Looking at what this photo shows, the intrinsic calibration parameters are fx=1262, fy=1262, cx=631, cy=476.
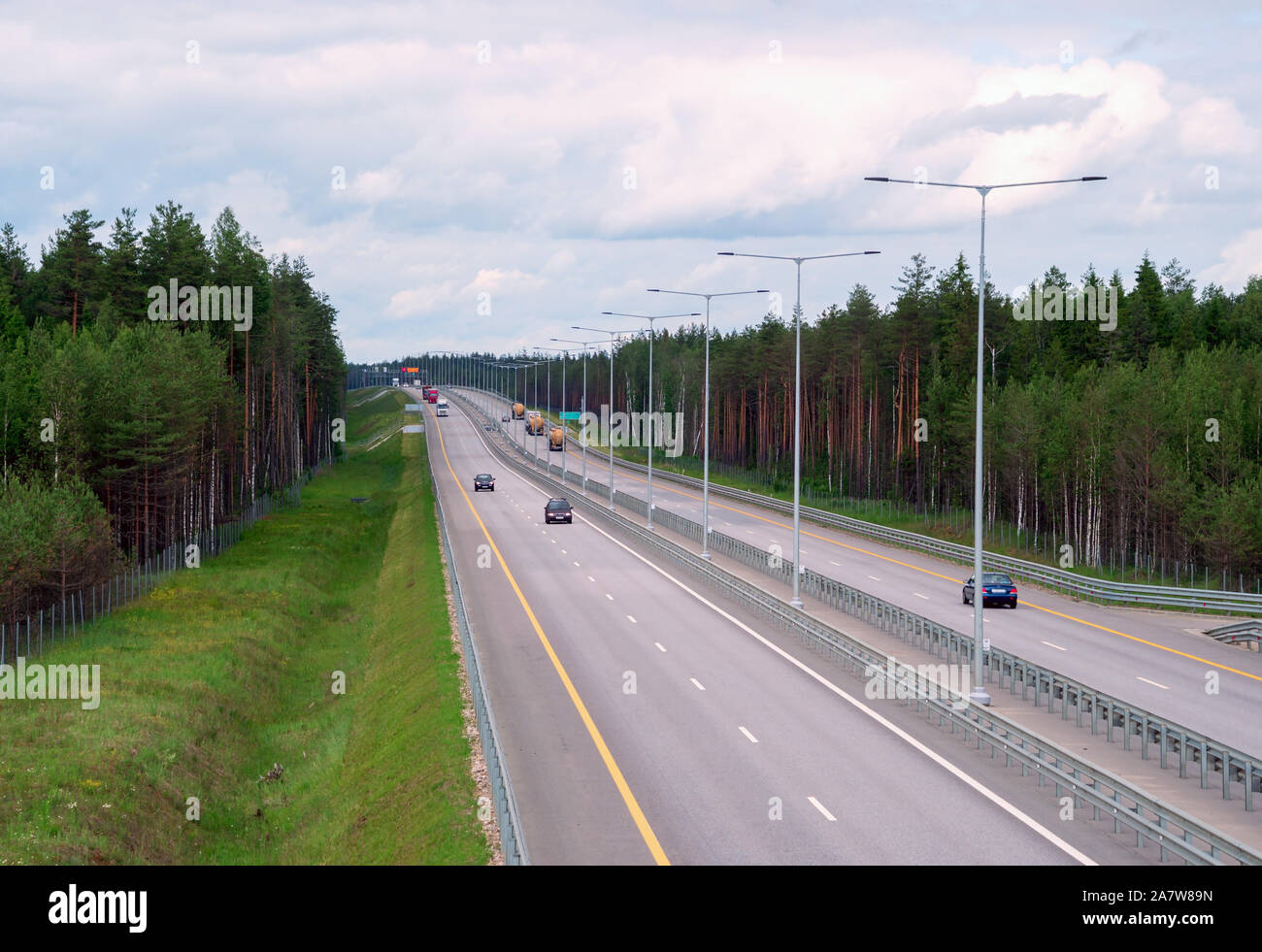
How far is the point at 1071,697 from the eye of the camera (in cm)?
2655

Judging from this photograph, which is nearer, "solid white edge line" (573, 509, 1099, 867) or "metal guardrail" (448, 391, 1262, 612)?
"solid white edge line" (573, 509, 1099, 867)

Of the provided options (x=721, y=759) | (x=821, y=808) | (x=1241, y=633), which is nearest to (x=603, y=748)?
(x=721, y=759)

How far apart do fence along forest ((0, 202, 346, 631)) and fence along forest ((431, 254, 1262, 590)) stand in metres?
44.6

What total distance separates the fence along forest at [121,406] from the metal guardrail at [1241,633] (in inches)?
1431

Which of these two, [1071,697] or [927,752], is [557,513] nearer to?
[1071,697]

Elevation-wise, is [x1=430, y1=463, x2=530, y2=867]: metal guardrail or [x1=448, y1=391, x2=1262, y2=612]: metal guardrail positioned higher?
[x1=430, y1=463, x2=530, y2=867]: metal guardrail

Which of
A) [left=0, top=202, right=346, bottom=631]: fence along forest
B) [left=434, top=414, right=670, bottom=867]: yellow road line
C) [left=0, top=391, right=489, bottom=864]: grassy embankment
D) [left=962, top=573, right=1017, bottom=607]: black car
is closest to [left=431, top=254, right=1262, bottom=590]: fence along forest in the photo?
[left=962, top=573, right=1017, bottom=607]: black car

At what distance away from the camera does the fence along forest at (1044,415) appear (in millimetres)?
61656

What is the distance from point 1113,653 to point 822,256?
1526 cm

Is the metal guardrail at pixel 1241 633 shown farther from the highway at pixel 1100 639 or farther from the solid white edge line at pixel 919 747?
the solid white edge line at pixel 919 747

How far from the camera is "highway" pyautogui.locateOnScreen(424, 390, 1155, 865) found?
58.7 ft

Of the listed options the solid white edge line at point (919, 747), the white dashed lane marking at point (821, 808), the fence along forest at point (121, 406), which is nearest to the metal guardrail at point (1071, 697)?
the solid white edge line at point (919, 747)

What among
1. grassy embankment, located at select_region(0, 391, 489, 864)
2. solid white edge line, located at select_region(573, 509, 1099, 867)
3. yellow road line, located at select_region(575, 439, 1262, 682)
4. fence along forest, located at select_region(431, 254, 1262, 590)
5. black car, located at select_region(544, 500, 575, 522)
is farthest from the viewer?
black car, located at select_region(544, 500, 575, 522)

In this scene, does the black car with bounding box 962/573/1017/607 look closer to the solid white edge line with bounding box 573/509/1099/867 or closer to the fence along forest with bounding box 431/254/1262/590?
the solid white edge line with bounding box 573/509/1099/867
